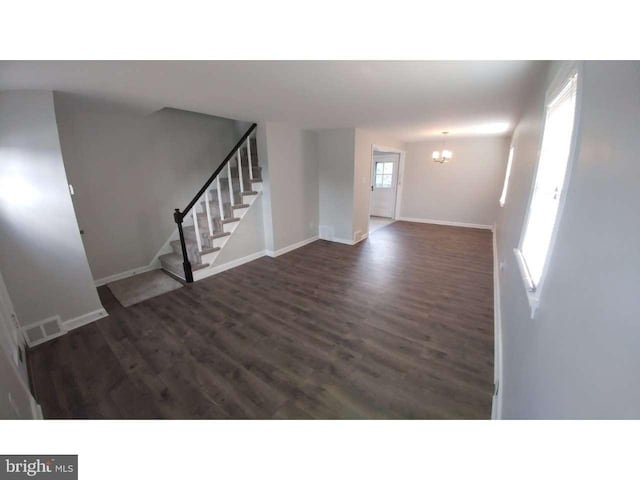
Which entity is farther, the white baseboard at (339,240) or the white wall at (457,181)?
the white wall at (457,181)

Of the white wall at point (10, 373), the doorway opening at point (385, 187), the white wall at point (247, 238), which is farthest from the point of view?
the doorway opening at point (385, 187)

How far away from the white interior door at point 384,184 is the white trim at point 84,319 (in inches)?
238

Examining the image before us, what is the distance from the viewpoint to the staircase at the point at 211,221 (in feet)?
10.1

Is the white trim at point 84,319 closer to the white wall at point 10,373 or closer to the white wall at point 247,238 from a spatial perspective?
the white wall at point 10,373

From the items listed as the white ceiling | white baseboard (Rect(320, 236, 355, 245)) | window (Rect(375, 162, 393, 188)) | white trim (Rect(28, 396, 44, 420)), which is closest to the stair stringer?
the white ceiling

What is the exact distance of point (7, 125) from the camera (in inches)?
69.7

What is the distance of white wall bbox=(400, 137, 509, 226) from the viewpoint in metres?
5.24

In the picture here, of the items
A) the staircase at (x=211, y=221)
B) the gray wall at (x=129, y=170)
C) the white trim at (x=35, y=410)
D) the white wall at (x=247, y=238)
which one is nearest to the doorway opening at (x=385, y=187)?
the white wall at (x=247, y=238)

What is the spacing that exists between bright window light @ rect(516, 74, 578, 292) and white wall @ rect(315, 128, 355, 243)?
292 centimetres

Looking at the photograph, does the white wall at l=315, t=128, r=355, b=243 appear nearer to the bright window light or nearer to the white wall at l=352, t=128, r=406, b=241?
the white wall at l=352, t=128, r=406, b=241

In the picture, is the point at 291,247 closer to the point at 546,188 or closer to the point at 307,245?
the point at 307,245
